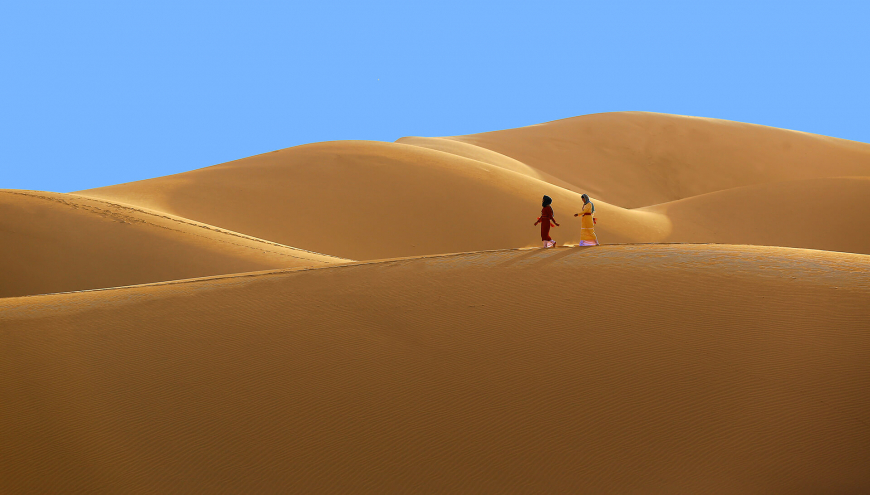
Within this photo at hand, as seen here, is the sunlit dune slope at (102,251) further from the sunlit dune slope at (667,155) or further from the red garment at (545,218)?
the sunlit dune slope at (667,155)

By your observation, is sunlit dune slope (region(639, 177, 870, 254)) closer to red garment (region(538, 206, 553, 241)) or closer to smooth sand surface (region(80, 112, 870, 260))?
smooth sand surface (region(80, 112, 870, 260))

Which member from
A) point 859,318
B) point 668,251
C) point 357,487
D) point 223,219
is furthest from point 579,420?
point 223,219

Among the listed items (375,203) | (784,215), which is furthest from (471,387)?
(784,215)

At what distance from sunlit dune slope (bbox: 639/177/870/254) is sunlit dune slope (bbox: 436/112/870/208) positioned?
1196cm

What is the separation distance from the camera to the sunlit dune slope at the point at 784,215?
78.0 ft

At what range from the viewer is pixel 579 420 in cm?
570

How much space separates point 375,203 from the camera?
2395cm

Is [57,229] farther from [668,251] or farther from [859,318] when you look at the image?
[859,318]

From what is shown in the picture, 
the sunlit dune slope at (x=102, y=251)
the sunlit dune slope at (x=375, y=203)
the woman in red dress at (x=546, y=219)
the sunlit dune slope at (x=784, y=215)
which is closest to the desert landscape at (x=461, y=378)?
the woman in red dress at (x=546, y=219)

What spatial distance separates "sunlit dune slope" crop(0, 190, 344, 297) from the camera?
14.0 metres

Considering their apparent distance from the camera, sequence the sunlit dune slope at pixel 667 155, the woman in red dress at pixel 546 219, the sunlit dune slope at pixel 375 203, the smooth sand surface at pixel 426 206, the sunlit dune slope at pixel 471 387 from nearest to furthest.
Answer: the sunlit dune slope at pixel 471 387 < the woman in red dress at pixel 546 219 < the sunlit dune slope at pixel 375 203 < the smooth sand surface at pixel 426 206 < the sunlit dune slope at pixel 667 155

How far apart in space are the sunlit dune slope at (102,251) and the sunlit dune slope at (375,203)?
548 cm

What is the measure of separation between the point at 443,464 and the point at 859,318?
4320mm

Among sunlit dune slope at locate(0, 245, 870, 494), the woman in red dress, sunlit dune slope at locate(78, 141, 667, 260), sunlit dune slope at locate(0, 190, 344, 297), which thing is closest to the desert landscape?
sunlit dune slope at locate(0, 245, 870, 494)
